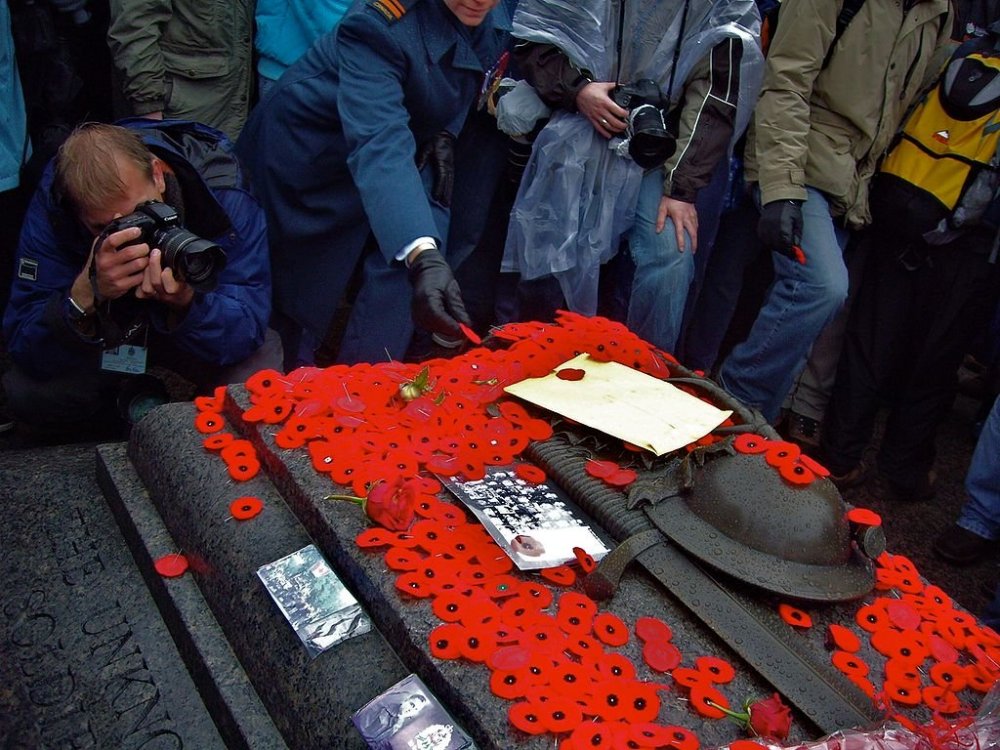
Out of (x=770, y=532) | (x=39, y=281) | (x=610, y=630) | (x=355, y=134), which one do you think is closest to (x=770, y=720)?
(x=610, y=630)

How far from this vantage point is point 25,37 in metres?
2.78

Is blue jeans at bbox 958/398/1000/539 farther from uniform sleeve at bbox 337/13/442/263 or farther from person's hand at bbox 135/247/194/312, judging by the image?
person's hand at bbox 135/247/194/312

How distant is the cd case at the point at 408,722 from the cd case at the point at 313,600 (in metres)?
0.15

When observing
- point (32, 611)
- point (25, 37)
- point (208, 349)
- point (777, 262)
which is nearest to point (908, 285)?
point (777, 262)

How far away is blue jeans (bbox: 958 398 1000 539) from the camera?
2787 millimetres

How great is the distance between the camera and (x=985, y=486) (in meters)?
2.86

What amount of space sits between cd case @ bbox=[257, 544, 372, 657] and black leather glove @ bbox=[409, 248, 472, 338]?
28.4 inches

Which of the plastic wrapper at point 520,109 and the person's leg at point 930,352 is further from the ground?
the plastic wrapper at point 520,109

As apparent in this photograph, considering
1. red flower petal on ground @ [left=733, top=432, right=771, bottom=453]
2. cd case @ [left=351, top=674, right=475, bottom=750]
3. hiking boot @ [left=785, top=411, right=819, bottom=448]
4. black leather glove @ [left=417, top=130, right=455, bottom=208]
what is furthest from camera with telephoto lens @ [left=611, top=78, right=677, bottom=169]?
cd case @ [left=351, top=674, right=475, bottom=750]

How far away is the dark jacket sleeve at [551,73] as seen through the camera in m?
2.56

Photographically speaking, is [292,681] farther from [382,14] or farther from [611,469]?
[382,14]

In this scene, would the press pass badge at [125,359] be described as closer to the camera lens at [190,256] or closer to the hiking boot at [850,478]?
the camera lens at [190,256]

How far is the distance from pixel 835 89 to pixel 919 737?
2.19 metres

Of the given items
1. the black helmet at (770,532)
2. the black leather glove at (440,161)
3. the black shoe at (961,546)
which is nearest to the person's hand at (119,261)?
the black leather glove at (440,161)
